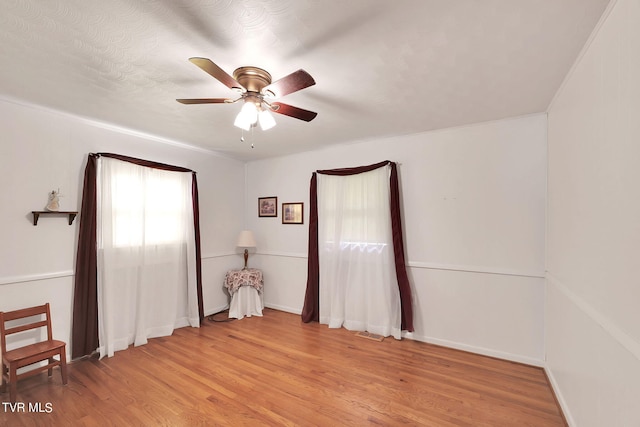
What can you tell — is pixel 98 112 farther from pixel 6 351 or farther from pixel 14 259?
pixel 6 351

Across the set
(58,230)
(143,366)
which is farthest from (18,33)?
(143,366)

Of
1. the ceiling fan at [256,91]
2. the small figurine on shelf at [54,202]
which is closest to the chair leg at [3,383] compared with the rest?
the small figurine on shelf at [54,202]

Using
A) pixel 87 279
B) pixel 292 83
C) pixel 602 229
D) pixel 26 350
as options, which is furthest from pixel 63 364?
pixel 602 229

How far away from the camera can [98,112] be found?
9.25 feet

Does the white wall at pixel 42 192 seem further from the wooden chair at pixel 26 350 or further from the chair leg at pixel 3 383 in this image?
the chair leg at pixel 3 383

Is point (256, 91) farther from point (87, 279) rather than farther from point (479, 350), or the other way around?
point (479, 350)

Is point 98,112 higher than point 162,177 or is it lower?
higher

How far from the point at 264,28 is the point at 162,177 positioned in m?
2.79

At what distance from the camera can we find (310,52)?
5.94 ft

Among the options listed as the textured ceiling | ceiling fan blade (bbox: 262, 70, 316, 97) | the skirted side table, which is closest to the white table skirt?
the skirted side table

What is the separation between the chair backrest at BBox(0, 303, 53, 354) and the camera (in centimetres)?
236

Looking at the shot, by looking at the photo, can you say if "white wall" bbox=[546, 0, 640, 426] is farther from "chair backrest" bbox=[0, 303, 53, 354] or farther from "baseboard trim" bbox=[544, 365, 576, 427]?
"chair backrest" bbox=[0, 303, 53, 354]

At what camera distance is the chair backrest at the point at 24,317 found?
2363 mm

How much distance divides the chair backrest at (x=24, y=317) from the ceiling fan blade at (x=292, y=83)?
2913mm
